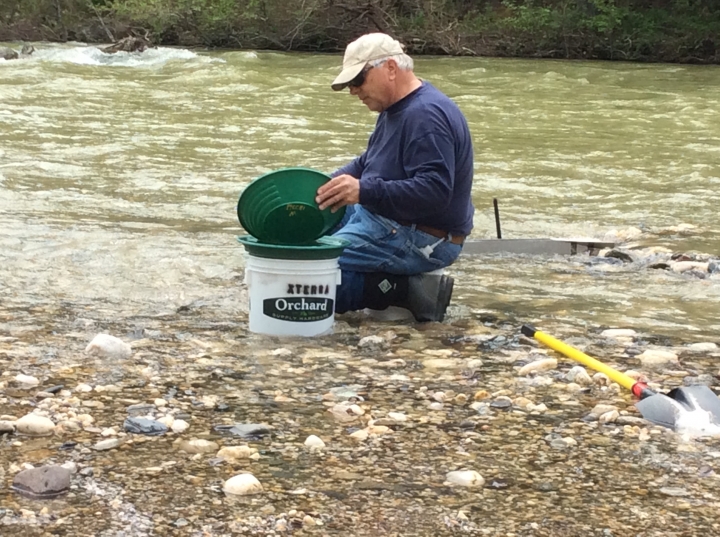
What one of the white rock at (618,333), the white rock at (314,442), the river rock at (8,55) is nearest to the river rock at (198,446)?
the white rock at (314,442)

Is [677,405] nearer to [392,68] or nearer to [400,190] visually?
[400,190]

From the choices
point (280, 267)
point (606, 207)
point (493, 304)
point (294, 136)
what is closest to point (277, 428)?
point (280, 267)

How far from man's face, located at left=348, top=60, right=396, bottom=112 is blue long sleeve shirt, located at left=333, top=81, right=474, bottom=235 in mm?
64

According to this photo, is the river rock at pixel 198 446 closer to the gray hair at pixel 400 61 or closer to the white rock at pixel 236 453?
the white rock at pixel 236 453

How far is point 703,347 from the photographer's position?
171 inches

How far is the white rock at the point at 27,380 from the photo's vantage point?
352 cm

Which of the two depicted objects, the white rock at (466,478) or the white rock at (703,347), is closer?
the white rock at (466,478)

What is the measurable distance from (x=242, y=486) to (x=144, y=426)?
544 mm

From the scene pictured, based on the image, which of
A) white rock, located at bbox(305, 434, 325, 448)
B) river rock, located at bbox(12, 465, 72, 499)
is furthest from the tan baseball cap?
river rock, located at bbox(12, 465, 72, 499)

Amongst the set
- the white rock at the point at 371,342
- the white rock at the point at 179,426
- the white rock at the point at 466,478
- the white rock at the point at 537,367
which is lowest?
the white rock at the point at 371,342

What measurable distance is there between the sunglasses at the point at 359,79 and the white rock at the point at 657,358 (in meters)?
1.52

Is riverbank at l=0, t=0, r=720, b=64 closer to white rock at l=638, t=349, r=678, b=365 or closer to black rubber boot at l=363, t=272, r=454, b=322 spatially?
black rubber boot at l=363, t=272, r=454, b=322

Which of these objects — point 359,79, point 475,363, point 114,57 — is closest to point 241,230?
point 359,79

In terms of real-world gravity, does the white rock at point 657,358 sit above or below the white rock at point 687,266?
above
